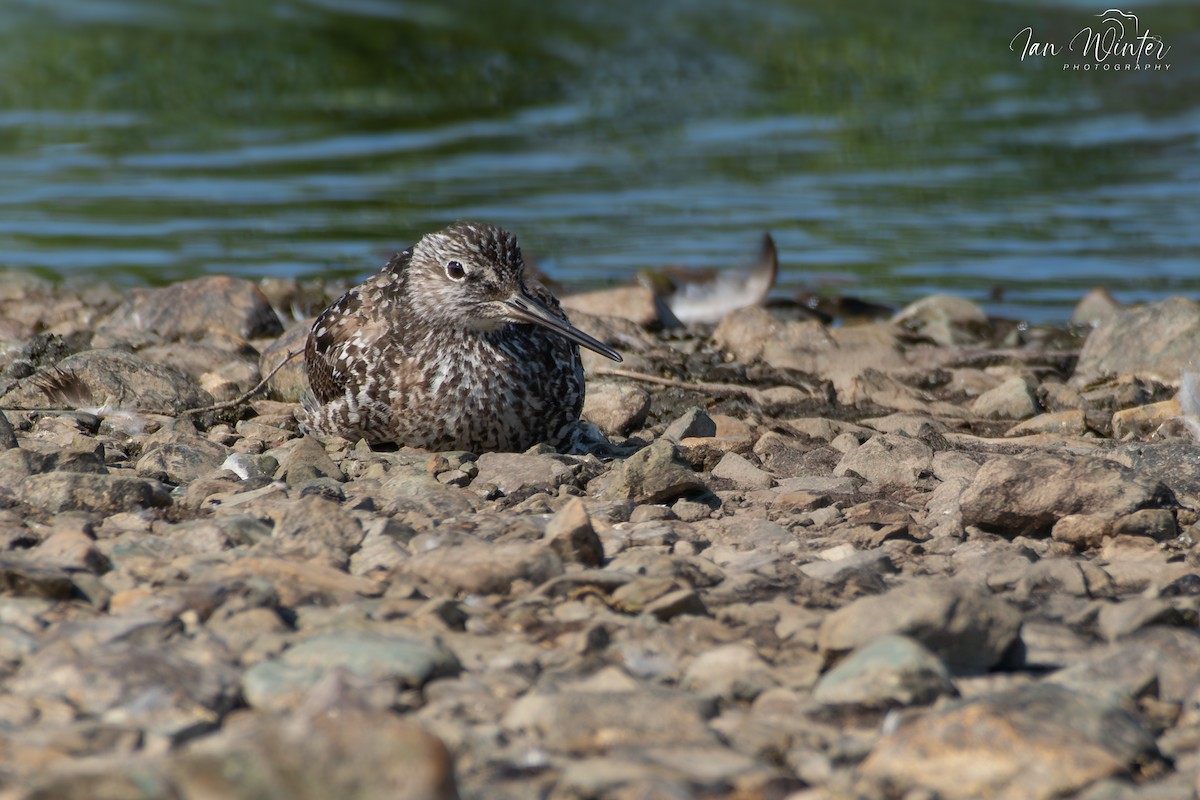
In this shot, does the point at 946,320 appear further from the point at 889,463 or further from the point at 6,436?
the point at 6,436

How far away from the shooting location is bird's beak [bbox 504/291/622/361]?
702 centimetres

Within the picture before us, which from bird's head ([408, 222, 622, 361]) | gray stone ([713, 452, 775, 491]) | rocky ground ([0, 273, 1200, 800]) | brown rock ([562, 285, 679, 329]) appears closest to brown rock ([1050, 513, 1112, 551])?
rocky ground ([0, 273, 1200, 800])

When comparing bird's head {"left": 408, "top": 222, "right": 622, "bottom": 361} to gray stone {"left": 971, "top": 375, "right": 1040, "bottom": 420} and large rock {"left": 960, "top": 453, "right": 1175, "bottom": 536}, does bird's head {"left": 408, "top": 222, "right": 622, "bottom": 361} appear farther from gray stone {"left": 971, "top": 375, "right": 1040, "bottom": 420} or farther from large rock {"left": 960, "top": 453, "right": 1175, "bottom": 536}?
gray stone {"left": 971, "top": 375, "right": 1040, "bottom": 420}

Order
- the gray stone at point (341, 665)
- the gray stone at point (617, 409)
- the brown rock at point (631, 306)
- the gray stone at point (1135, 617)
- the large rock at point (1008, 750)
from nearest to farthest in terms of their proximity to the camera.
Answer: the large rock at point (1008, 750) → the gray stone at point (341, 665) → the gray stone at point (1135, 617) → the gray stone at point (617, 409) → the brown rock at point (631, 306)

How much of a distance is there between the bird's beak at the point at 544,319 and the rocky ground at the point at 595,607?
53 cm

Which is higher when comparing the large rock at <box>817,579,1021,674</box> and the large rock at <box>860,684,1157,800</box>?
the large rock at <box>817,579,1021,674</box>

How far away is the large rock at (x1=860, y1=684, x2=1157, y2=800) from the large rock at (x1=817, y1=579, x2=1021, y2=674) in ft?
1.57

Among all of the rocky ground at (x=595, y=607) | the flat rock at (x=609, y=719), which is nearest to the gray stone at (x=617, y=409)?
the rocky ground at (x=595, y=607)

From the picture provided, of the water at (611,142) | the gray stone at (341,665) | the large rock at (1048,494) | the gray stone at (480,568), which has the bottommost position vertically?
the gray stone at (341,665)

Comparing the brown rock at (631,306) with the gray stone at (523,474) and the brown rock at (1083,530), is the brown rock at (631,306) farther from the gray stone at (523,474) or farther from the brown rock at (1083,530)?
the brown rock at (1083,530)

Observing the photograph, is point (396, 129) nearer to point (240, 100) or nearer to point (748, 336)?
point (240, 100)

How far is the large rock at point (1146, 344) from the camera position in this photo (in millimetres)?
9188

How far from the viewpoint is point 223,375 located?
8.64 m

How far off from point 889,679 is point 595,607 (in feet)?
3.33
